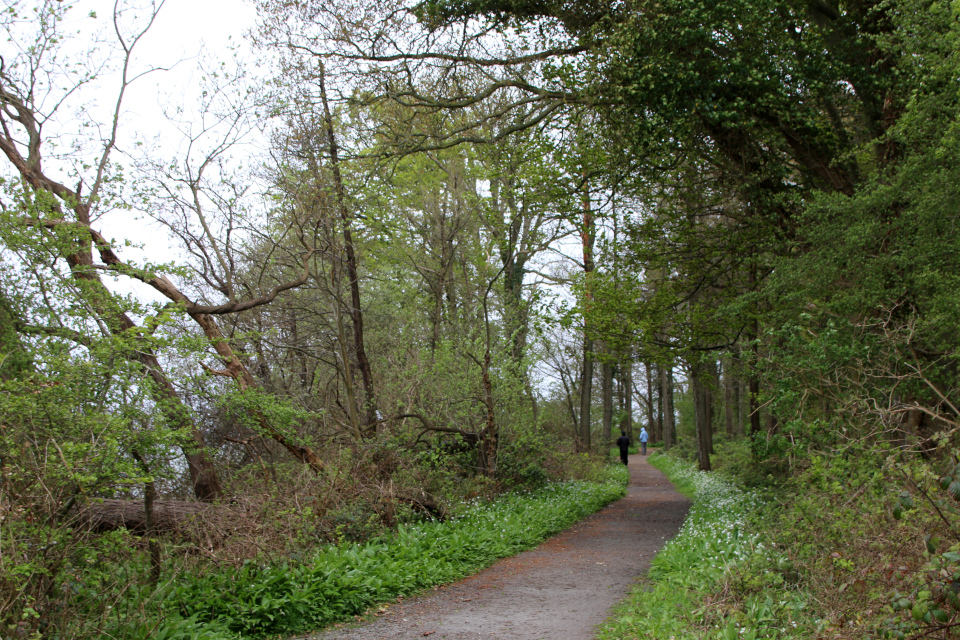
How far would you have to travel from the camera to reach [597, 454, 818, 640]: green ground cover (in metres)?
5.45

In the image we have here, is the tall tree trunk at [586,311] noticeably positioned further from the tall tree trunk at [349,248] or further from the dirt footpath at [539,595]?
the dirt footpath at [539,595]

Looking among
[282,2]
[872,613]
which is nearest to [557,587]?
[872,613]

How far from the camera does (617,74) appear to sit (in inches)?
478

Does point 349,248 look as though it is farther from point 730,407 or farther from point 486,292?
point 730,407

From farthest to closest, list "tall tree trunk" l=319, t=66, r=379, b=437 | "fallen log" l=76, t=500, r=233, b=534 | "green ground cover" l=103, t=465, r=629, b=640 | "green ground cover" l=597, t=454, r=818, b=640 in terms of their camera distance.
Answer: "tall tree trunk" l=319, t=66, r=379, b=437
"fallen log" l=76, t=500, r=233, b=534
"green ground cover" l=103, t=465, r=629, b=640
"green ground cover" l=597, t=454, r=818, b=640

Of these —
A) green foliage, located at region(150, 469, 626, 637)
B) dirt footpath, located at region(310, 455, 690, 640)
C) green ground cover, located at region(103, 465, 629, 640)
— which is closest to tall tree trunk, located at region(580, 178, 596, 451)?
dirt footpath, located at region(310, 455, 690, 640)

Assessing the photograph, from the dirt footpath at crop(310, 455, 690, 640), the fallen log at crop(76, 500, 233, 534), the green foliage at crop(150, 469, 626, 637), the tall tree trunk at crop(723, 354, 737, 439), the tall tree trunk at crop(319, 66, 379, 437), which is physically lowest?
the dirt footpath at crop(310, 455, 690, 640)

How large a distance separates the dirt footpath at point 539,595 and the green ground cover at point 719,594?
41 centimetres

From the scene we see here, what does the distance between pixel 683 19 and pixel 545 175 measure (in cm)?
419

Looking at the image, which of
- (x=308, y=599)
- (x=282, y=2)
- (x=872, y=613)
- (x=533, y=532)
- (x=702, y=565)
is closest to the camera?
(x=872, y=613)

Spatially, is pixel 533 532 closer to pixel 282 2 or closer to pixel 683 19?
pixel 683 19

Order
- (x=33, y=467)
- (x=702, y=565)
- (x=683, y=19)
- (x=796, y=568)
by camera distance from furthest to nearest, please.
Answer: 1. (x=683, y=19)
2. (x=702, y=565)
3. (x=796, y=568)
4. (x=33, y=467)

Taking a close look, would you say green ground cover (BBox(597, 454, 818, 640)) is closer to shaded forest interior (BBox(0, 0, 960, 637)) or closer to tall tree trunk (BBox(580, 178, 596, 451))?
shaded forest interior (BBox(0, 0, 960, 637))

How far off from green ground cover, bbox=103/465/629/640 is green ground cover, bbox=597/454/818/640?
2.58 metres
